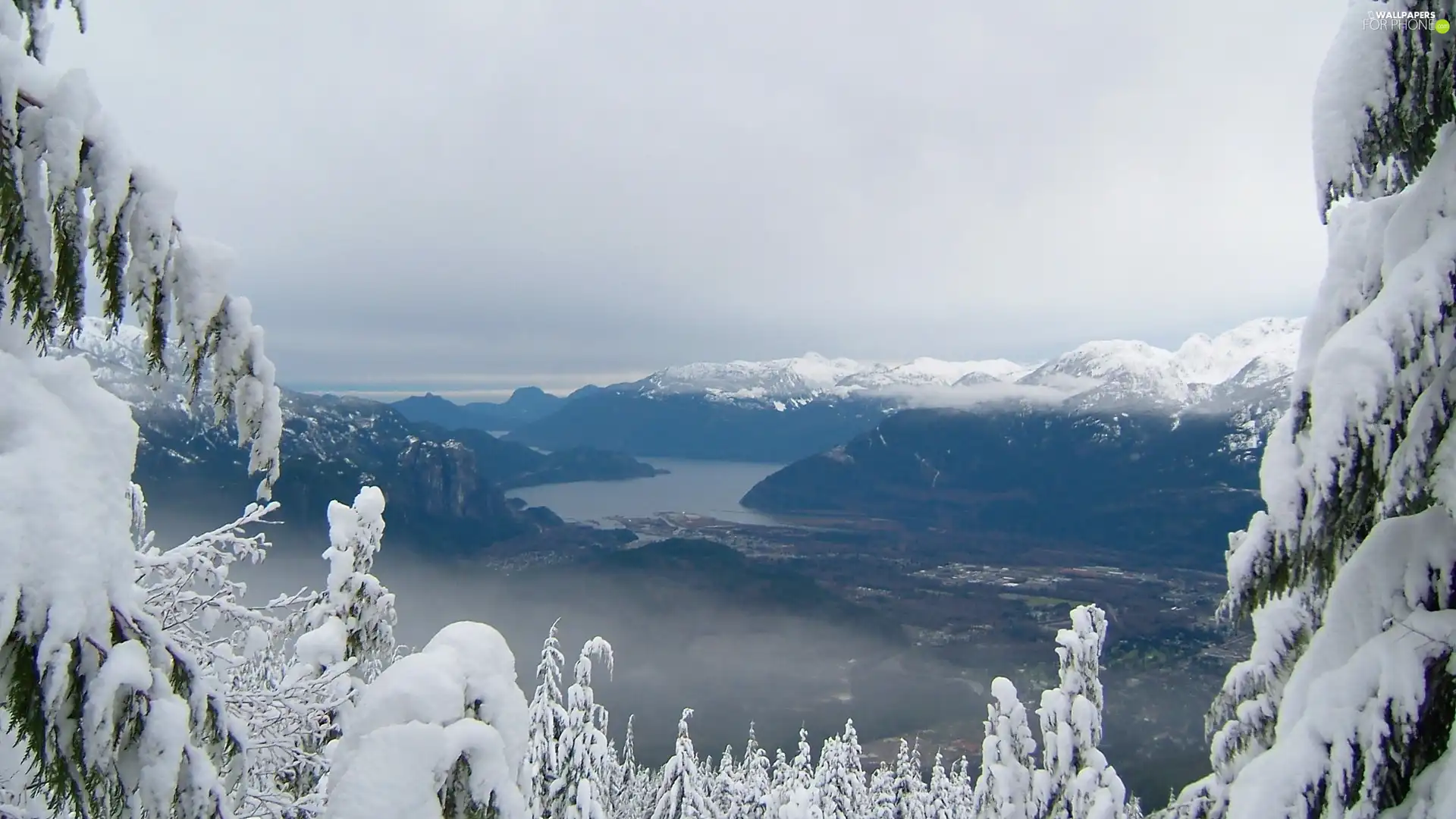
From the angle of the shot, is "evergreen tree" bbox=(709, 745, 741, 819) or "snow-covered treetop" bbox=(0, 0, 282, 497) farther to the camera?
"evergreen tree" bbox=(709, 745, 741, 819)

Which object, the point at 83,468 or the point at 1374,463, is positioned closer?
the point at 83,468

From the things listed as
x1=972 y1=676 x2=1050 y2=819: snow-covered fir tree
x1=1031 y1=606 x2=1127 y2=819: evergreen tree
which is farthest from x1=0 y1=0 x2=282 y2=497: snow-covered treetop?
x1=972 y1=676 x2=1050 y2=819: snow-covered fir tree

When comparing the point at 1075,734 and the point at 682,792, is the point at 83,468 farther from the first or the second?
the point at 682,792

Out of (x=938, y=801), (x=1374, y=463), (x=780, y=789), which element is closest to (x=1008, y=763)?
(x=938, y=801)

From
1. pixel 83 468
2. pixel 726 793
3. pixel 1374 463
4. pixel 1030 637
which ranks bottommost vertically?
pixel 1030 637

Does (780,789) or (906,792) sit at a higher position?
(906,792)

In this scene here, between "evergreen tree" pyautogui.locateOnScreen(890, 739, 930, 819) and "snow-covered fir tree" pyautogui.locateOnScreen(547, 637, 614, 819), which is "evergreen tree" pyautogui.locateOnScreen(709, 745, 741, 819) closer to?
"evergreen tree" pyautogui.locateOnScreen(890, 739, 930, 819)
